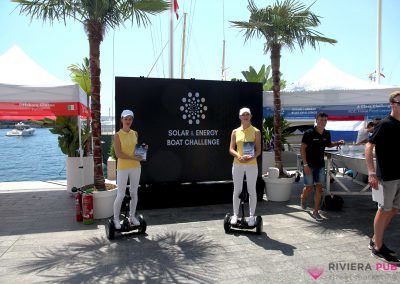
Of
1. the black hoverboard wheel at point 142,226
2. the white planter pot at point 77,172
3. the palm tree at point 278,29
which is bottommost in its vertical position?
the black hoverboard wheel at point 142,226

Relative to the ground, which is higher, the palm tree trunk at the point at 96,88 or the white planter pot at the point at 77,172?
the palm tree trunk at the point at 96,88

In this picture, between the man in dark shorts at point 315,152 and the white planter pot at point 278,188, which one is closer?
the man in dark shorts at point 315,152

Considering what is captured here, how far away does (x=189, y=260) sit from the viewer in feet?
14.2

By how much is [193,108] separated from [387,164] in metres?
4.05

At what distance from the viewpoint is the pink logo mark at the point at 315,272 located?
383cm

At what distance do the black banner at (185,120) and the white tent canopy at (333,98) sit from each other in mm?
1810

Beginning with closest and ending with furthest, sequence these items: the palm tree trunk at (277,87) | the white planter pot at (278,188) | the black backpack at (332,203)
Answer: the black backpack at (332,203) < the white planter pot at (278,188) < the palm tree trunk at (277,87)

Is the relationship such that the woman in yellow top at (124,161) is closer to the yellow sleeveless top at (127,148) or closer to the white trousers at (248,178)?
the yellow sleeveless top at (127,148)

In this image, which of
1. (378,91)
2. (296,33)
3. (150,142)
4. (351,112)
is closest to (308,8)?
(296,33)

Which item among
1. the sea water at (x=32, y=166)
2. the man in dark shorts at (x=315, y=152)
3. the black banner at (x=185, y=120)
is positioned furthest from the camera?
the sea water at (x=32, y=166)

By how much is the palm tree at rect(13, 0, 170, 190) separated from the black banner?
1.50 feet

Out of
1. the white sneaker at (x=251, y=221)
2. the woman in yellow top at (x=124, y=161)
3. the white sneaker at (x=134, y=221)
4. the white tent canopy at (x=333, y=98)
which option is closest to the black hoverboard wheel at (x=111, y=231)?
the woman in yellow top at (x=124, y=161)

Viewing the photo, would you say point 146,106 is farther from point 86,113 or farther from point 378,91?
point 378,91

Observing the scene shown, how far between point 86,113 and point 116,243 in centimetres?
503
